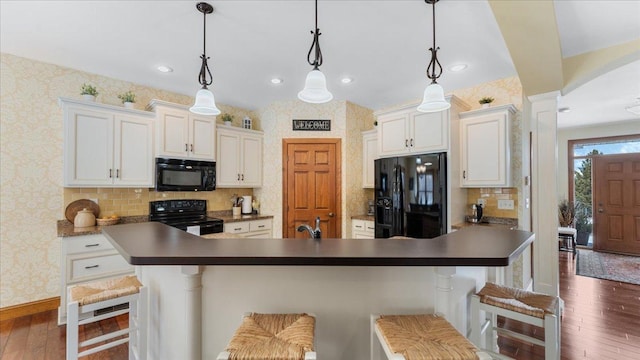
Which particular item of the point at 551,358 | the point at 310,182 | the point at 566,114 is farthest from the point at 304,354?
the point at 566,114

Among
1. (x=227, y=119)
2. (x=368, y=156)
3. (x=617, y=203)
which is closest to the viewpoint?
(x=227, y=119)

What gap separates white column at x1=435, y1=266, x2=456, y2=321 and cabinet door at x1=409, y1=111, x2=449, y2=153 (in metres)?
2.10

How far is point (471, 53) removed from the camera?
108 inches

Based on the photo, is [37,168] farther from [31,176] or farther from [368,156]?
[368,156]

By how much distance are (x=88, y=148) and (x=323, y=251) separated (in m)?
3.05

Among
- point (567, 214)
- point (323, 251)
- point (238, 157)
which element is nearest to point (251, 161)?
point (238, 157)

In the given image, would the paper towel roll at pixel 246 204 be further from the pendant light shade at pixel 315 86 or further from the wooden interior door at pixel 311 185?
the pendant light shade at pixel 315 86

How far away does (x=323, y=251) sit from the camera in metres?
1.37

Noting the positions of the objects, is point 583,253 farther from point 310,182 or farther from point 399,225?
point 310,182

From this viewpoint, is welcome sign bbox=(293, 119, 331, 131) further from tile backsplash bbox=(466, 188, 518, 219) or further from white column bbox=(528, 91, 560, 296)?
white column bbox=(528, 91, 560, 296)

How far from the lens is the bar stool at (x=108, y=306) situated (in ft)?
4.91

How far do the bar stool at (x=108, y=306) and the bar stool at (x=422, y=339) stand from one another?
1.39 meters

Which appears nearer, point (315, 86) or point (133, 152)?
point (315, 86)

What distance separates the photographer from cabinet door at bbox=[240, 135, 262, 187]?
170 inches
